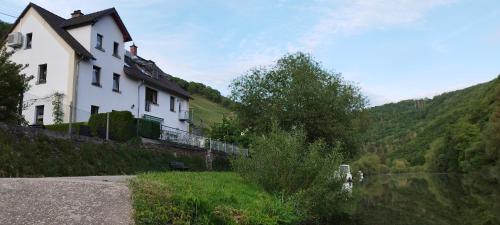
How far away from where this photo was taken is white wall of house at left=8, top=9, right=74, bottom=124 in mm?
33781

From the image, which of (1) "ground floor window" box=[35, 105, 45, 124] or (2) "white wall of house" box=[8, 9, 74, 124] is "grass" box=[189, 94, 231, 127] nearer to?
(2) "white wall of house" box=[8, 9, 74, 124]

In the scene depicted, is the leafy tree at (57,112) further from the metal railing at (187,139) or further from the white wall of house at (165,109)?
the white wall of house at (165,109)

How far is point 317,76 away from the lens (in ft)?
129

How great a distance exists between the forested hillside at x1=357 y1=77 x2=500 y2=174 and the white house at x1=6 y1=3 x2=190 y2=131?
105ft

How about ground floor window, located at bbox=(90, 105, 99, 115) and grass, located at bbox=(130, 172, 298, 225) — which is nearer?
A: grass, located at bbox=(130, 172, 298, 225)

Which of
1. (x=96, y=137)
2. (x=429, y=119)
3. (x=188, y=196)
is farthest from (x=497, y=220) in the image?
(x=429, y=119)

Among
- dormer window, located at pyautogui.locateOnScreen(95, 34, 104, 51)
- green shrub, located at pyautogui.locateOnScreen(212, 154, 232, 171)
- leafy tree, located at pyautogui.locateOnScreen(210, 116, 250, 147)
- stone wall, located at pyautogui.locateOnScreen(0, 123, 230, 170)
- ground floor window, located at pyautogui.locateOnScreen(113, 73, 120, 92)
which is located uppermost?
dormer window, located at pyautogui.locateOnScreen(95, 34, 104, 51)

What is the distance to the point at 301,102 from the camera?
3403 cm

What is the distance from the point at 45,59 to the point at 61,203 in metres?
29.5

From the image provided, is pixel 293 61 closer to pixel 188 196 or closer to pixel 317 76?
pixel 317 76

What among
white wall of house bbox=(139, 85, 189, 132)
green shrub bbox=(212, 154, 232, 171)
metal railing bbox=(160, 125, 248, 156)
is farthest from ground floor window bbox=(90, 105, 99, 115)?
green shrub bbox=(212, 154, 232, 171)

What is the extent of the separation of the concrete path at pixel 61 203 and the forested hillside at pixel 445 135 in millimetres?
50455

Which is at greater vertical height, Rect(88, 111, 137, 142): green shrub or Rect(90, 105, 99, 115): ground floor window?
Rect(90, 105, 99, 115): ground floor window

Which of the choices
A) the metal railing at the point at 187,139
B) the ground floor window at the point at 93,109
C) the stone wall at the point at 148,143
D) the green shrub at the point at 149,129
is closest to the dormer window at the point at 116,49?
the ground floor window at the point at 93,109
